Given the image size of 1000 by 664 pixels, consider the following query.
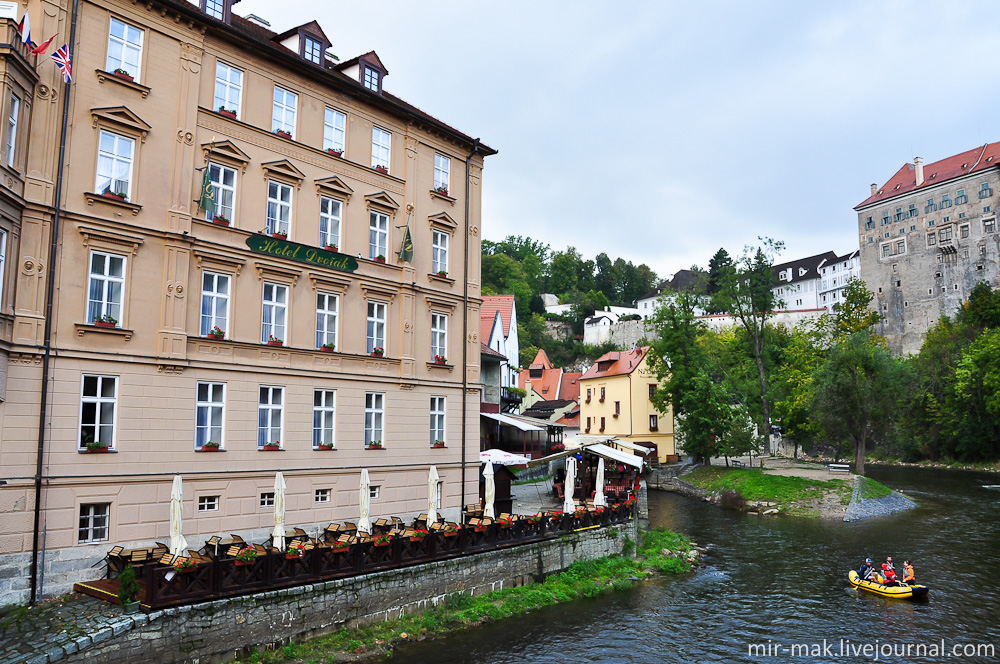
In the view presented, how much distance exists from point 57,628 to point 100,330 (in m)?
7.14

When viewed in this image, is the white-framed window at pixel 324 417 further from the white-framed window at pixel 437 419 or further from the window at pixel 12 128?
the window at pixel 12 128

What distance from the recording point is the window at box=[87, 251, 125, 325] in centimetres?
1769

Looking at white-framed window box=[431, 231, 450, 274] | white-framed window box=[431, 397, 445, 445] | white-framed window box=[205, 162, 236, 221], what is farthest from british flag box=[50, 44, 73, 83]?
white-framed window box=[431, 397, 445, 445]

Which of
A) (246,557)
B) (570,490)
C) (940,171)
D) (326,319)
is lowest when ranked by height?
(246,557)

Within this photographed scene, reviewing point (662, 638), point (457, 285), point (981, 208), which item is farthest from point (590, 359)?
point (662, 638)

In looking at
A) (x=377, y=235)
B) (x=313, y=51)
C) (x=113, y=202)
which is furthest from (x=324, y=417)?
(x=313, y=51)

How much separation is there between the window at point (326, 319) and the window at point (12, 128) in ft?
30.4

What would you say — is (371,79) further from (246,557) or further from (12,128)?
(246,557)

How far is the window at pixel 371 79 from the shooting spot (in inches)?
1017

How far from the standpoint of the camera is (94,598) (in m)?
15.8

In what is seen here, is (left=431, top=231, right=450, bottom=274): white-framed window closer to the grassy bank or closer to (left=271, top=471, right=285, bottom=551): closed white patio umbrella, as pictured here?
(left=271, top=471, right=285, bottom=551): closed white patio umbrella

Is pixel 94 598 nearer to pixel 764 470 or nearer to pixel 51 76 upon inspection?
pixel 51 76

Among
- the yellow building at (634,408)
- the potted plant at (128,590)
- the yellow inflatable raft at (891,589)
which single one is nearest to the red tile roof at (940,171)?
the yellow building at (634,408)

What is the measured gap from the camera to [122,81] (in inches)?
727
